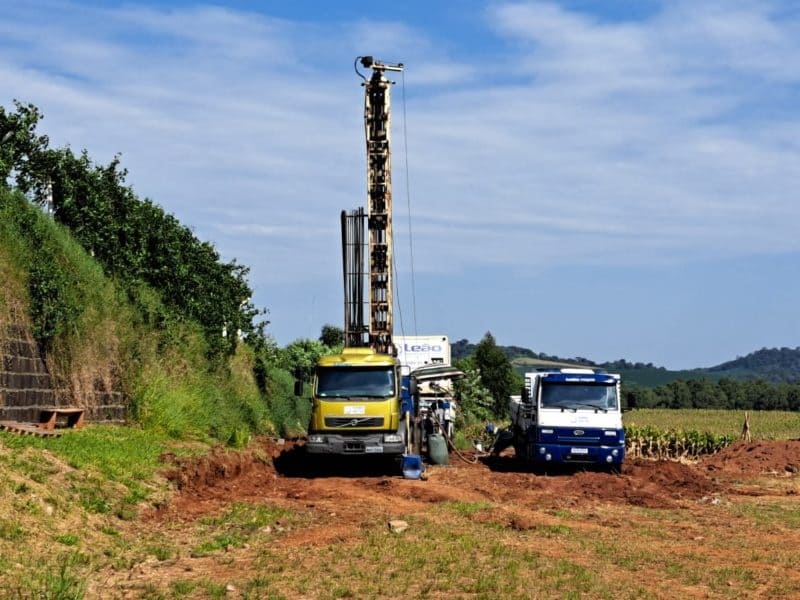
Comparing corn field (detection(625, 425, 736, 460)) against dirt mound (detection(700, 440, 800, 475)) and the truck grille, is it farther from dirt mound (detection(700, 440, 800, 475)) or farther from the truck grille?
the truck grille

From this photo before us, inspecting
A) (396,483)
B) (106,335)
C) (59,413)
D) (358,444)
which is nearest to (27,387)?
(59,413)

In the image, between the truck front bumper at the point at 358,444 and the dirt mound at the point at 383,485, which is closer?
the dirt mound at the point at 383,485

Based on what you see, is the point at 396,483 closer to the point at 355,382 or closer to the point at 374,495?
the point at 374,495

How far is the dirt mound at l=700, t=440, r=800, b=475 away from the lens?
33.4 m

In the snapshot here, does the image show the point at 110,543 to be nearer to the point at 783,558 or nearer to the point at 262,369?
the point at 783,558

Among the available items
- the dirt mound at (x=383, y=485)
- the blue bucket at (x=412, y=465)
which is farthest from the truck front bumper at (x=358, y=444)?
the blue bucket at (x=412, y=465)

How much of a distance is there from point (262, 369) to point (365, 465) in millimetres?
12952

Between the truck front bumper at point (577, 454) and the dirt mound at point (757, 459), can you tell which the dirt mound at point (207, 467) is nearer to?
the truck front bumper at point (577, 454)

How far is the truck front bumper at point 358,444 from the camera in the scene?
24719 millimetres

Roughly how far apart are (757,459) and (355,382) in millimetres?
16523

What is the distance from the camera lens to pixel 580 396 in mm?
27688

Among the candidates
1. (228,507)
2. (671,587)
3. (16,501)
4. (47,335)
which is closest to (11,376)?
(47,335)

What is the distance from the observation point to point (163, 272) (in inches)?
1227

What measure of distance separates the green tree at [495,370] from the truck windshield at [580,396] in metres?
51.3
